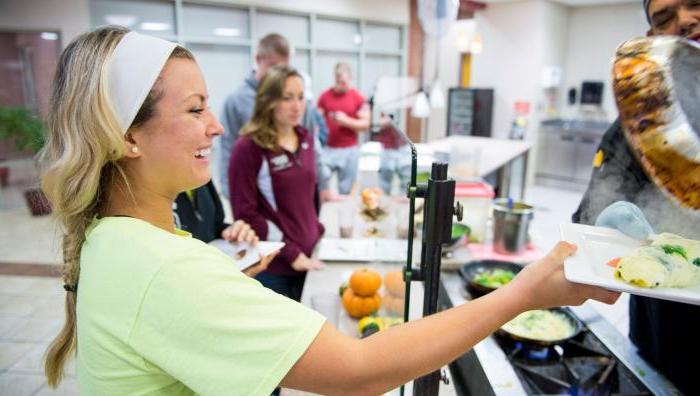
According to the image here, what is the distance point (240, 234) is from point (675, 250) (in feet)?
3.90

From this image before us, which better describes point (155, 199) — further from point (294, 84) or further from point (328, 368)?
point (294, 84)

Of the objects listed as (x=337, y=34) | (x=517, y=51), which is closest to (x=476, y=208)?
(x=337, y=34)

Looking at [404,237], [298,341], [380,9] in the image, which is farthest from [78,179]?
[380,9]

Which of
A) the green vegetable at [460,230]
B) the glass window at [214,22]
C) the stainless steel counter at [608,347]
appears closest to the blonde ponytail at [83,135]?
the stainless steel counter at [608,347]

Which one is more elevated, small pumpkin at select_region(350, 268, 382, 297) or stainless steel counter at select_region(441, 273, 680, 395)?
small pumpkin at select_region(350, 268, 382, 297)

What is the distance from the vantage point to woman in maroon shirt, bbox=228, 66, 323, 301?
1.99m

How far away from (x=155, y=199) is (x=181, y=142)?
114 mm

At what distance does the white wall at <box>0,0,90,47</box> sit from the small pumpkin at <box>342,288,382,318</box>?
5.07 m

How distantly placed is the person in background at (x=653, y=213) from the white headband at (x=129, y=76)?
2.83 feet

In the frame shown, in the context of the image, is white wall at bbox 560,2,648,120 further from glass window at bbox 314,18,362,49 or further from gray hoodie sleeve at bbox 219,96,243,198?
gray hoodie sleeve at bbox 219,96,243,198

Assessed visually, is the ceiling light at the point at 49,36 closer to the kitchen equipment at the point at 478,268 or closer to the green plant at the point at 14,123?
the green plant at the point at 14,123

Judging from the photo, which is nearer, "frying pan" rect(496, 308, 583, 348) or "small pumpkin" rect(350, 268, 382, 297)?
"frying pan" rect(496, 308, 583, 348)

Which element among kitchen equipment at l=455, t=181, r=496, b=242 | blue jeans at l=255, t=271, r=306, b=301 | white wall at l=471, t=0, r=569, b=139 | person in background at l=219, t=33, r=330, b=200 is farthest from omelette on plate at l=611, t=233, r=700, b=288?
white wall at l=471, t=0, r=569, b=139

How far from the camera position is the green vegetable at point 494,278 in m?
1.50
